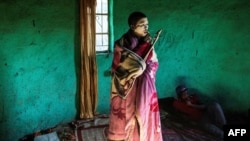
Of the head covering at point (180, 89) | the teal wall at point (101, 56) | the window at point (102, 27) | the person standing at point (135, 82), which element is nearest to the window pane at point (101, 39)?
the window at point (102, 27)

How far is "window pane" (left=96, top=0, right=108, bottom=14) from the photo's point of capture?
413 centimetres

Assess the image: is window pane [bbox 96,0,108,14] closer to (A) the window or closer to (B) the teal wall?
(A) the window

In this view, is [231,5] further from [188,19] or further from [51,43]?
[51,43]

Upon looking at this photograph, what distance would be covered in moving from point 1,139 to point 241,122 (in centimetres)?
322

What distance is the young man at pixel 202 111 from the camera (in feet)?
13.0

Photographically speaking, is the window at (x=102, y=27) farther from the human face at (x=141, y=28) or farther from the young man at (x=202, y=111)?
the human face at (x=141, y=28)

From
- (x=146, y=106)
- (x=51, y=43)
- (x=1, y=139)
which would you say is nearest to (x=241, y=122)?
(x=146, y=106)

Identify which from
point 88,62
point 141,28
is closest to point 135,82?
point 141,28

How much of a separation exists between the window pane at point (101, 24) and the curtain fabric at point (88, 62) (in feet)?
Answer: 0.71

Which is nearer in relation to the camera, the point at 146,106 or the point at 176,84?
the point at 146,106

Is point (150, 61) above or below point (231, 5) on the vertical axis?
below

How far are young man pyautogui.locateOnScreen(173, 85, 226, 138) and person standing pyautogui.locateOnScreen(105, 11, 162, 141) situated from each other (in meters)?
1.50

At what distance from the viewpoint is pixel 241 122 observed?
14.6 ft

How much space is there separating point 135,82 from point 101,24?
5.96 ft
